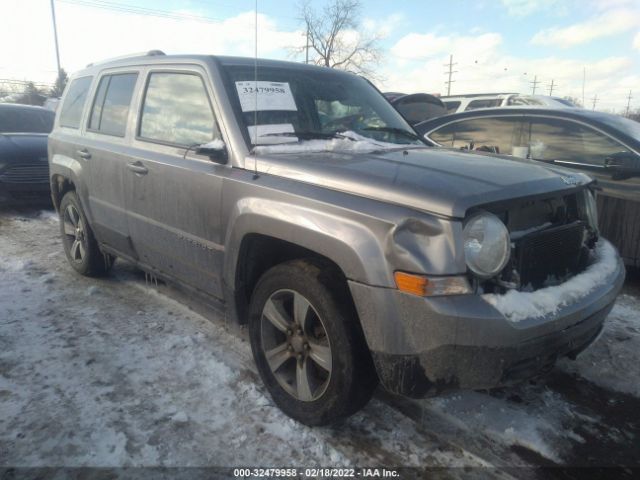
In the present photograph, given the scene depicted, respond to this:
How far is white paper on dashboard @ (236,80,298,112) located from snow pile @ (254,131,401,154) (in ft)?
0.96

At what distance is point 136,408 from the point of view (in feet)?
8.61

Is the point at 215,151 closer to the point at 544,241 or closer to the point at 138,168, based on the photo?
Result: the point at 138,168

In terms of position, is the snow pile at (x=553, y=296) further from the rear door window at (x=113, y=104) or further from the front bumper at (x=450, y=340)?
the rear door window at (x=113, y=104)

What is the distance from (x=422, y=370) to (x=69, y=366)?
2263mm

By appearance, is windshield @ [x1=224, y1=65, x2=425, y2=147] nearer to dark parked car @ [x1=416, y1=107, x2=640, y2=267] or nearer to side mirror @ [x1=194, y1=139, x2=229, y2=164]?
side mirror @ [x1=194, y1=139, x2=229, y2=164]

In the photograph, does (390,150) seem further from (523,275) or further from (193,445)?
(193,445)

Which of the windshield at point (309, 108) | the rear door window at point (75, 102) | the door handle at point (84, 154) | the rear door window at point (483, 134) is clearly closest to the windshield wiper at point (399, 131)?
the windshield at point (309, 108)

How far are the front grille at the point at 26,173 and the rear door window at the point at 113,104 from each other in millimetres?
3933

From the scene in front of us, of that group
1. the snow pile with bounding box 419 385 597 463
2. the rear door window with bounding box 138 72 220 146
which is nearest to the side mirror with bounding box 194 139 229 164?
the rear door window with bounding box 138 72 220 146

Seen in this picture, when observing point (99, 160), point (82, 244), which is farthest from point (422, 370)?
point (82, 244)

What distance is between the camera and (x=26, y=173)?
7.35 metres

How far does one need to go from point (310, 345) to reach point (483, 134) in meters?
3.85

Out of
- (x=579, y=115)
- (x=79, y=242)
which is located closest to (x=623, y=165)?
(x=579, y=115)

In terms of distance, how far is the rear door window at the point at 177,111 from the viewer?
9.84ft
